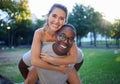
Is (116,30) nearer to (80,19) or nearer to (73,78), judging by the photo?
(80,19)

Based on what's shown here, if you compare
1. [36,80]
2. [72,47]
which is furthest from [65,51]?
[36,80]

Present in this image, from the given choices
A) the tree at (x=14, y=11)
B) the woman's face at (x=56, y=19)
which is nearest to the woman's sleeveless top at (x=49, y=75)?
the woman's face at (x=56, y=19)

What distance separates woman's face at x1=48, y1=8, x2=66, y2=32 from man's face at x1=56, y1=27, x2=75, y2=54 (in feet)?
0.20

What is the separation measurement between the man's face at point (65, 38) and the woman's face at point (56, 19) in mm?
61

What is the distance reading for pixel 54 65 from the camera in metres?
2.71

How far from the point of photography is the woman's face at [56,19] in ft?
8.58

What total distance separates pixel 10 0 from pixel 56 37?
114 feet

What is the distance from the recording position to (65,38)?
2.56 metres

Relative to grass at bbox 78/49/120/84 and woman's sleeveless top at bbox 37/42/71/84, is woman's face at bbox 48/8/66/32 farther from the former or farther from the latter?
grass at bbox 78/49/120/84

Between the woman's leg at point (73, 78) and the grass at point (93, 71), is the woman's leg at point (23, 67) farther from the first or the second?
the grass at point (93, 71)

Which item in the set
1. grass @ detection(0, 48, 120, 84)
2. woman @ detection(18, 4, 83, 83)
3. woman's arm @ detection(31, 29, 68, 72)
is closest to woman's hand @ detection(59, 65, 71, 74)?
woman @ detection(18, 4, 83, 83)

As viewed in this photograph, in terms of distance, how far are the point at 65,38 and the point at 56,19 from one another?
194mm

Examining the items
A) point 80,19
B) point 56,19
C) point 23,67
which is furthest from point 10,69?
point 80,19

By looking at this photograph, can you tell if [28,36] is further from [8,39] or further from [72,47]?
[72,47]
